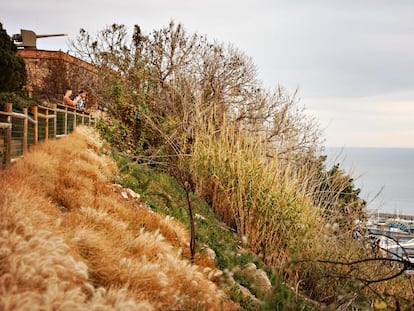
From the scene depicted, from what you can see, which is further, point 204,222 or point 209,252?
point 204,222

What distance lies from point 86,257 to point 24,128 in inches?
187

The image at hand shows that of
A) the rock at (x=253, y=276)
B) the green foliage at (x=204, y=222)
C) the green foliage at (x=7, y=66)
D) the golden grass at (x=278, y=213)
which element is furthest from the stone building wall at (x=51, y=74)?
the rock at (x=253, y=276)

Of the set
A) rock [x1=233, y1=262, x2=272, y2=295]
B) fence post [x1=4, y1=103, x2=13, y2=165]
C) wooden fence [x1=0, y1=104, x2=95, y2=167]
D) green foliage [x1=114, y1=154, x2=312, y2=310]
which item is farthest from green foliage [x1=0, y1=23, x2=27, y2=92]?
rock [x1=233, y1=262, x2=272, y2=295]

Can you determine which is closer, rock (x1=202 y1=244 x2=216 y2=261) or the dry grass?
the dry grass

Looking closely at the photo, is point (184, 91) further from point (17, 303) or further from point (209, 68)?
point (17, 303)

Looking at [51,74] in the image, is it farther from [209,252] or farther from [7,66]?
[209,252]

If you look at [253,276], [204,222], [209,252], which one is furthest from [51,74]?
[253,276]

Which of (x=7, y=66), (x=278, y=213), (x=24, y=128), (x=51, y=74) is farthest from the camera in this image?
(x=51, y=74)

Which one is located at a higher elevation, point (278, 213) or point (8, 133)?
point (8, 133)

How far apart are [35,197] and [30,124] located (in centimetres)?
491

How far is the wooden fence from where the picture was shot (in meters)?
6.11

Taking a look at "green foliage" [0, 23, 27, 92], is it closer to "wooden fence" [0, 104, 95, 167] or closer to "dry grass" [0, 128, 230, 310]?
"wooden fence" [0, 104, 95, 167]

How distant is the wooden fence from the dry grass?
1.75 meters

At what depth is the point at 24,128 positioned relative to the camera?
706cm
